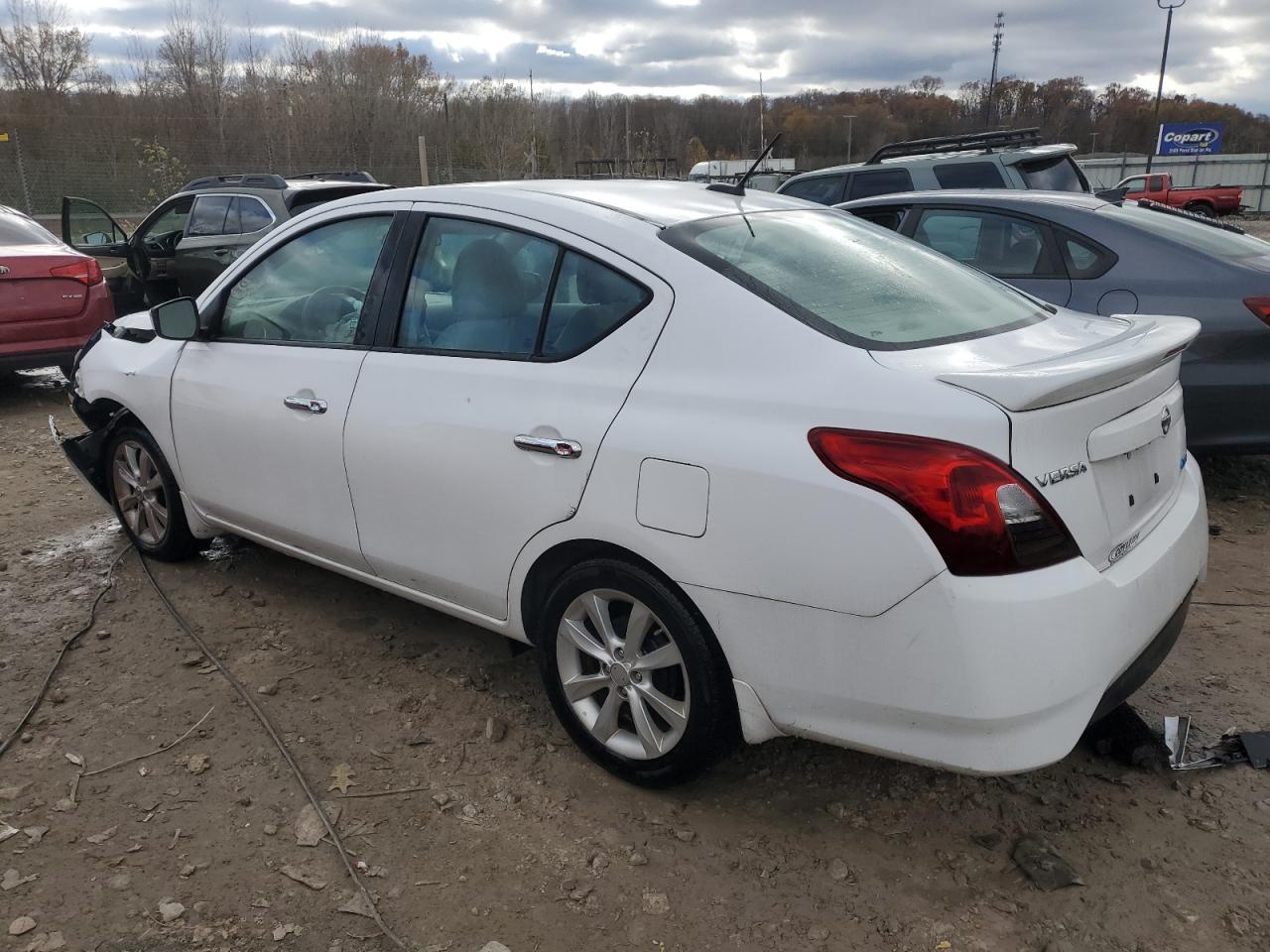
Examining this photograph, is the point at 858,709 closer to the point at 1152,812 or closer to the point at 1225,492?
the point at 1152,812

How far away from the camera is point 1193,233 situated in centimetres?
501

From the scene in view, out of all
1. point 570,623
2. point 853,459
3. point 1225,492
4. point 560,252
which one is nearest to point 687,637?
point 570,623

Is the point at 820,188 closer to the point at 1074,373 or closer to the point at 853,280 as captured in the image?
the point at 853,280

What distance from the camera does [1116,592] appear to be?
2221mm

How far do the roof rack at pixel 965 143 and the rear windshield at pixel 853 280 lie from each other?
7020 mm

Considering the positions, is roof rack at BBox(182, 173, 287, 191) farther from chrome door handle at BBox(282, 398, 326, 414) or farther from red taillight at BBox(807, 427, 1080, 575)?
red taillight at BBox(807, 427, 1080, 575)

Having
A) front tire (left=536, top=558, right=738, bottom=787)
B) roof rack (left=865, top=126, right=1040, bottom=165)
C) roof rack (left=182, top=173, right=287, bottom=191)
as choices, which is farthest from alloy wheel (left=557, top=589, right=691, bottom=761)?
roof rack (left=182, top=173, right=287, bottom=191)

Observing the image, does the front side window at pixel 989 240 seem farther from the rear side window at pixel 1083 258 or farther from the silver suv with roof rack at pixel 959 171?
the silver suv with roof rack at pixel 959 171

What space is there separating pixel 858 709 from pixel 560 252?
152cm

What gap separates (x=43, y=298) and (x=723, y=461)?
7.33m

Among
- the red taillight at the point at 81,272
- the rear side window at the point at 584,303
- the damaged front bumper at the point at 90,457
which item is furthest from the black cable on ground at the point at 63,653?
the red taillight at the point at 81,272

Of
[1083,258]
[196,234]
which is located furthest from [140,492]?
[196,234]

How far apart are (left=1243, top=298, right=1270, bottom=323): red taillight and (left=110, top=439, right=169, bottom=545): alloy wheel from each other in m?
4.98

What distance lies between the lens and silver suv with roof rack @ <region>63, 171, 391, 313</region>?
32.3ft
